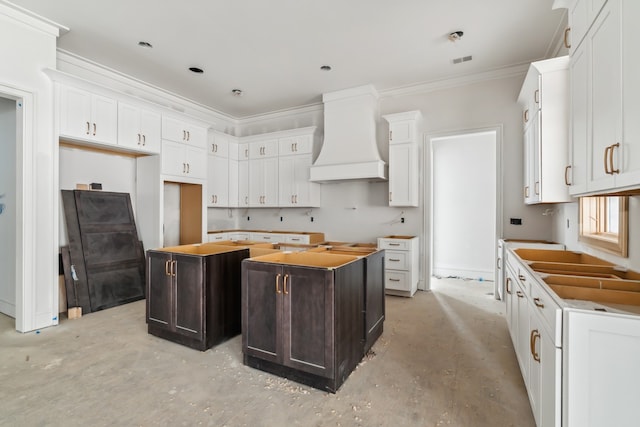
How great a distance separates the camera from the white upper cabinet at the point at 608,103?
50.7 inches

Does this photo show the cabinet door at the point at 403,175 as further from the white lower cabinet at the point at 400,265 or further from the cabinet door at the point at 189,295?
the cabinet door at the point at 189,295

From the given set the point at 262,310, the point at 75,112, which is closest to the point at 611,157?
the point at 262,310

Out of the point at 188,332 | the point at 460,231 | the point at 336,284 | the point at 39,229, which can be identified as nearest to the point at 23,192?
the point at 39,229

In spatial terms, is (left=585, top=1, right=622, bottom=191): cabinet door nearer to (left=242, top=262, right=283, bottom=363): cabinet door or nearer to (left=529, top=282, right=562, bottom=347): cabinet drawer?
(left=529, top=282, right=562, bottom=347): cabinet drawer

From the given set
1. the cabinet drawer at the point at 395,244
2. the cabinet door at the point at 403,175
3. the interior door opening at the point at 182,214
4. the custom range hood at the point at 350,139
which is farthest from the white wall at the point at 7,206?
the cabinet door at the point at 403,175

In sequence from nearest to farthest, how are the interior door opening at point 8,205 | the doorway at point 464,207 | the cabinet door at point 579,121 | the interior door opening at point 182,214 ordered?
the cabinet door at point 579,121, the interior door opening at point 8,205, the interior door opening at point 182,214, the doorway at point 464,207

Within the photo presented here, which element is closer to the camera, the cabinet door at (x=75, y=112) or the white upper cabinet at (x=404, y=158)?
the cabinet door at (x=75, y=112)

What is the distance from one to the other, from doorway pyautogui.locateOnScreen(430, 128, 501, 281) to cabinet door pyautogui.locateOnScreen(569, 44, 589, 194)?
350 centimetres

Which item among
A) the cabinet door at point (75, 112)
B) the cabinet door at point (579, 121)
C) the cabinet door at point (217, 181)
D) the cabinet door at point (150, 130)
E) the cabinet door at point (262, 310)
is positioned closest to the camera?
the cabinet door at point (579, 121)

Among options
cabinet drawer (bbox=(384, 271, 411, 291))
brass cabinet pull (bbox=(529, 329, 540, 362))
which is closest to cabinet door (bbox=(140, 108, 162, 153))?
cabinet drawer (bbox=(384, 271, 411, 291))

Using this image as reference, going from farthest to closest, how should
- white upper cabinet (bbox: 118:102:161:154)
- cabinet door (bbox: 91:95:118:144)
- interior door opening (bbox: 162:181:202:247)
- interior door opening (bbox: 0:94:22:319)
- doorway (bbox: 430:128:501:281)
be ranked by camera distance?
doorway (bbox: 430:128:501:281)
interior door opening (bbox: 162:181:202:247)
white upper cabinet (bbox: 118:102:161:154)
cabinet door (bbox: 91:95:118:144)
interior door opening (bbox: 0:94:22:319)

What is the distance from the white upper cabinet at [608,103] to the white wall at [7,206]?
5.42 m

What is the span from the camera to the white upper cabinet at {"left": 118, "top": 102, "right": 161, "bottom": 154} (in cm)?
403

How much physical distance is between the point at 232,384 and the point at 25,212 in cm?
288
